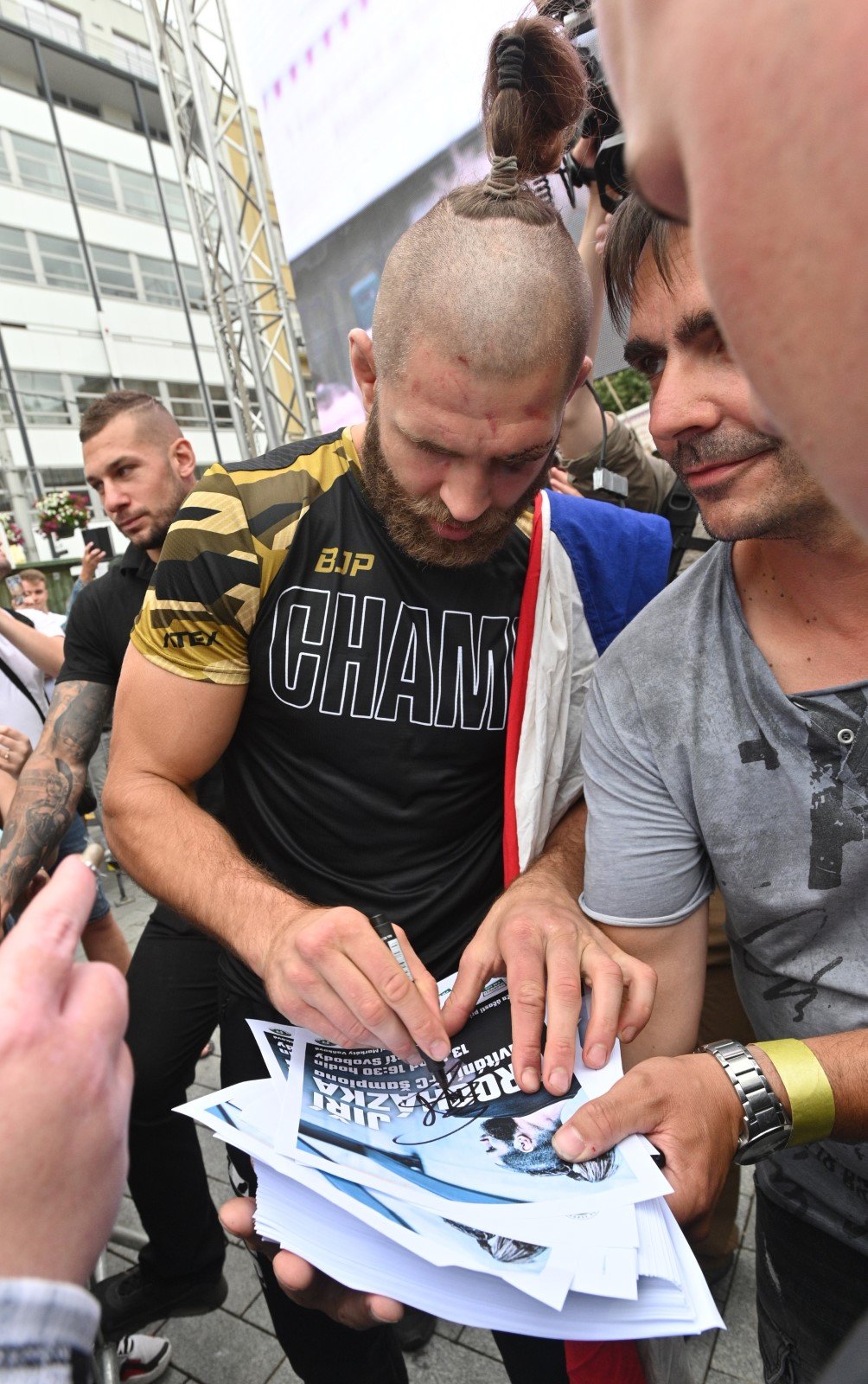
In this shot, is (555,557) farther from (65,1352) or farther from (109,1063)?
(65,1352)

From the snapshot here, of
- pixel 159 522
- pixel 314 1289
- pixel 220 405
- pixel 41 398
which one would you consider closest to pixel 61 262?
pixel 41 398

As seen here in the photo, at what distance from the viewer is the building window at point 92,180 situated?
74.1 ft

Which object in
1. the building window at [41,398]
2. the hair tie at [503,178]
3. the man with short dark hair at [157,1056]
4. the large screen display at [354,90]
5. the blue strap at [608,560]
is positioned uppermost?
the building window at [41,398]

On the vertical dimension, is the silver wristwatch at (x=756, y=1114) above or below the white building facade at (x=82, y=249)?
below

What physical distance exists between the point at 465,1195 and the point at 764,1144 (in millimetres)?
401

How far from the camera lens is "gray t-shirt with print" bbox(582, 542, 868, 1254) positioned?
1.06 meters

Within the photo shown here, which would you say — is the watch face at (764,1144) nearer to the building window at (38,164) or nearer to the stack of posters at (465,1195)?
the stack of posters at (465,1195)

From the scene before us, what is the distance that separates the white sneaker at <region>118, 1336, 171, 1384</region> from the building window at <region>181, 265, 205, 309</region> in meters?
28.0

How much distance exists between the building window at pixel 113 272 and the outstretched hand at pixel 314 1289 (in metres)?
26.9

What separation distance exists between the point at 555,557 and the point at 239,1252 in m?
2.36

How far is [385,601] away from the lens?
1500 millimetres

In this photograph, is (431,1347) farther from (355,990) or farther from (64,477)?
(64,477)

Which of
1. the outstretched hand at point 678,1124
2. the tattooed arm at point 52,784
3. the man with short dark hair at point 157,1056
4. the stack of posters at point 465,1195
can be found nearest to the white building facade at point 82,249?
the tattooed arm at point 52,784

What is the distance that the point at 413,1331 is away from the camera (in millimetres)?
2080
